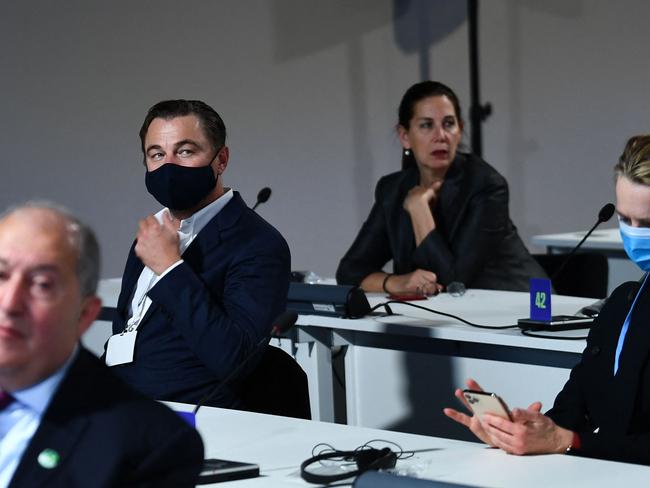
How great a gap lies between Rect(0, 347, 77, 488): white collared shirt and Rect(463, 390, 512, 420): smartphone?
3.01ft

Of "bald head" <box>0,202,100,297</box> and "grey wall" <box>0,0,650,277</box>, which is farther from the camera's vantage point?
"grey wall" <box>0,0,650,277</box>

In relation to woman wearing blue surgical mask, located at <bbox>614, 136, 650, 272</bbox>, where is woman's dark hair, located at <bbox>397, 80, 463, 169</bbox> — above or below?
above

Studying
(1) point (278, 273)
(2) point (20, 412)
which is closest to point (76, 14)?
(1) point (278, 273)

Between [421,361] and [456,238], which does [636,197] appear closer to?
[421,361]

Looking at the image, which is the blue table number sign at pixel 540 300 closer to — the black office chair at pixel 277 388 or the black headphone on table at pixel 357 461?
the black office chair at pixel 277 388

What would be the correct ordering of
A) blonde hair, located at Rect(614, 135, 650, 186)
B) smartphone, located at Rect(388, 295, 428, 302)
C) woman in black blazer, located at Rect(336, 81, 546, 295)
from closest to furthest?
blonde hair, located at Rect(614, 135, 650, 186) < smartphone, located at Rect(388, 295, 428, 302) < woman in black blazer, located at Rect(336, 81, 546, 295)

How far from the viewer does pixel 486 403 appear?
2025 mm

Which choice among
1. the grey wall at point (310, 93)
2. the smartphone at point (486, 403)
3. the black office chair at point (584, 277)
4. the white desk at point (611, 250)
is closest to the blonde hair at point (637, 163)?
the smartphone at point (486, 403)

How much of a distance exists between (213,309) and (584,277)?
76.9 inches

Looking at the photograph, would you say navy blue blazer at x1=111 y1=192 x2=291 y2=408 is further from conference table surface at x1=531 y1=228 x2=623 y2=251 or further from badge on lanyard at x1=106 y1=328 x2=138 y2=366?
conference table surface at x1=531 y1=228 x2=623 y2=251

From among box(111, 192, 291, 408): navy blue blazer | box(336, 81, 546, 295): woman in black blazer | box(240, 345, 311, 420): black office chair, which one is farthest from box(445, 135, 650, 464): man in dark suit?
box(336, 81, 546, 295): woman in black blazer

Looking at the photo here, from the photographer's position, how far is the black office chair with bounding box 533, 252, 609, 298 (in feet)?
13.4

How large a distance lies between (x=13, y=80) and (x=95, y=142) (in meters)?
0.51

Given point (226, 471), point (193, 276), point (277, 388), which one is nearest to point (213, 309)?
point (193, 276)
